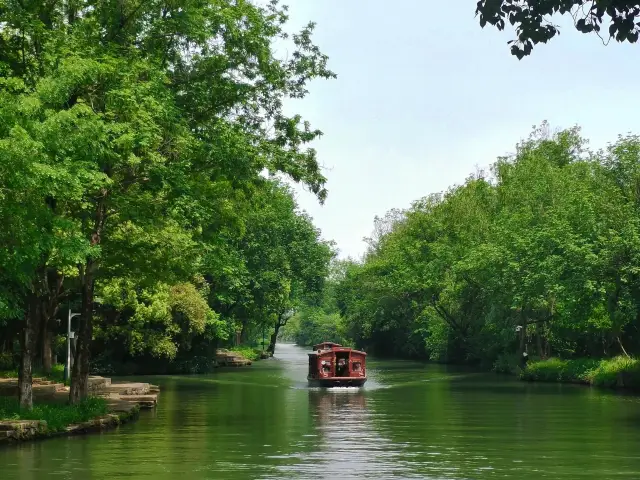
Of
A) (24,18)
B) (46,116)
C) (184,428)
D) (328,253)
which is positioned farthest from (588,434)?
(328,253)

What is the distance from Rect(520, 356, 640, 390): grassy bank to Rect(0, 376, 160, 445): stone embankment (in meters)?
23.0

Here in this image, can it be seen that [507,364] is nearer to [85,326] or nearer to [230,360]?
[230,360]

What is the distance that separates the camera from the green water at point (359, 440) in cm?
1966

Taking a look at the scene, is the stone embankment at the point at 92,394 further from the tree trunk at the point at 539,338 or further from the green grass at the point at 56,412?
the tree trunk at the point at 539,338

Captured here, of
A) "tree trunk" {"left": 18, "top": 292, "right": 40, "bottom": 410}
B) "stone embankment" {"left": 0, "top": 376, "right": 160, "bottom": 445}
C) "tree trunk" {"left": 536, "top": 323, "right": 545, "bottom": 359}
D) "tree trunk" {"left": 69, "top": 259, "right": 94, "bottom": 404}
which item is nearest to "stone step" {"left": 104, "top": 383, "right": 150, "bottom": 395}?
"stone embankment" {"left": 0, "top": 376, "right": 160, "bottom": 445}

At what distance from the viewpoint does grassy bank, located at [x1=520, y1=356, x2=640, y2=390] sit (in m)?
46.2

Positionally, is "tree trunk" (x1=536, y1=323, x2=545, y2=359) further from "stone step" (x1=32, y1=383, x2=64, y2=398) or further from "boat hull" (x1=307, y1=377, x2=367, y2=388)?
"stone step" (x1=32, y1=383, x2=64, y2=398)

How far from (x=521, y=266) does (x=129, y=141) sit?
3530 centimetres

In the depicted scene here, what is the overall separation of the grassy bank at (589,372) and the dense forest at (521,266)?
1704 mm

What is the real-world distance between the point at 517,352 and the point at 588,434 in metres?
37.0

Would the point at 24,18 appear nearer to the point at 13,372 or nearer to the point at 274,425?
the point at 274,425

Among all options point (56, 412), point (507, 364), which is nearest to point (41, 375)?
point (56, 412)

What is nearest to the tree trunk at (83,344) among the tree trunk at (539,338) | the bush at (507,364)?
the tree trunk at (539,338)

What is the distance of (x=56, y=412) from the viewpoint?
84.7 feet
